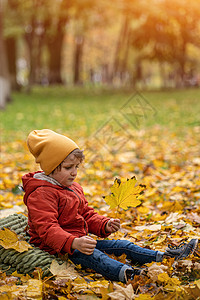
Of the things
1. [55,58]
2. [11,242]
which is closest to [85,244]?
[11,242]

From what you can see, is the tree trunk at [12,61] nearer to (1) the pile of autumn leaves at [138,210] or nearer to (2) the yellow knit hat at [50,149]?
(1) the pile of autumn leaves at [138,210]

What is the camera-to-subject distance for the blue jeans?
8.02 ft

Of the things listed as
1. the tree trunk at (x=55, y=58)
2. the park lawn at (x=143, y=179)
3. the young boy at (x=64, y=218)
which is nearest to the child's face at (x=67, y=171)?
the young boy at (x=64, y=218)

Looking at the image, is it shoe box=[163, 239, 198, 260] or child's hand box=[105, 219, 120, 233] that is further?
child's hand box=[105, 219, 120, 233]

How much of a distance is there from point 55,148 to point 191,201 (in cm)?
191

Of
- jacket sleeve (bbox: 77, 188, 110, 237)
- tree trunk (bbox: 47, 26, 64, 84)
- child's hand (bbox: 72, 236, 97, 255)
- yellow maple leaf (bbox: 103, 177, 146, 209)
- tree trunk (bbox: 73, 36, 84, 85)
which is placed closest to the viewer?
child's hand (bbox: 72, 236, 97, 255)

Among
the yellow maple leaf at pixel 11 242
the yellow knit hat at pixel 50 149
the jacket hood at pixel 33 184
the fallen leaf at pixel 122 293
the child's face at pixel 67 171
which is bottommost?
the fallen leaf at pixel 122 293

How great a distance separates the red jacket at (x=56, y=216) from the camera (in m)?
2.48

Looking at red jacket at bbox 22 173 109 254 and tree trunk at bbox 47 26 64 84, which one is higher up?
tree trunk at bbox 47 26 64 84

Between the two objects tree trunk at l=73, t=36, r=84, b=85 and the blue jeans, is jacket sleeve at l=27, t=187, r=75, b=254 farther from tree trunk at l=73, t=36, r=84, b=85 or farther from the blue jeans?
tree trunk at l=73, t=36, r=84, b=85

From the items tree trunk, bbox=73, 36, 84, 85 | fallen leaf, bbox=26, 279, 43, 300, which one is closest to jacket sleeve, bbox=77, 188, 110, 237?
fallen leaf, bbox=26, 279, 43, 300

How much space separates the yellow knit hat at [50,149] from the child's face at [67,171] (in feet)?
0.13

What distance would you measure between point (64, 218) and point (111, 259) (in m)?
0.40

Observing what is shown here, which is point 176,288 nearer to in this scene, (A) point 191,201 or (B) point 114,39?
(A) point 191,201
